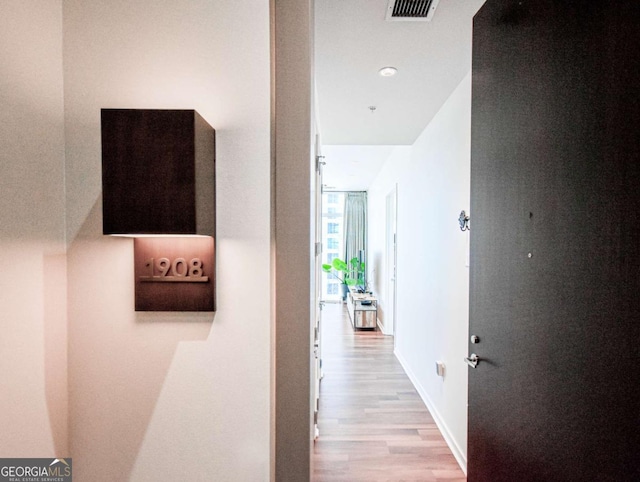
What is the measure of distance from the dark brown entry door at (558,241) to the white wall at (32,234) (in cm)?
132

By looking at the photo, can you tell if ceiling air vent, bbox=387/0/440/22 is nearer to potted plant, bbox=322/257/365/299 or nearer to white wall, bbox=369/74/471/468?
white wall, bbox=369/74/471/468

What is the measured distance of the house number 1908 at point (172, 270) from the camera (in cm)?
101

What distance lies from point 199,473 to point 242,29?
1.25 m

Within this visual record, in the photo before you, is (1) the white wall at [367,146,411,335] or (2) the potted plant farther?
(2) the potted plant

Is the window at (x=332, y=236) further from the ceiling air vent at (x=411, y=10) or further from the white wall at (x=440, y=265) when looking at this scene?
the ceiling air vent at (x=411, y=10)

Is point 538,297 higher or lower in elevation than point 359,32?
lower

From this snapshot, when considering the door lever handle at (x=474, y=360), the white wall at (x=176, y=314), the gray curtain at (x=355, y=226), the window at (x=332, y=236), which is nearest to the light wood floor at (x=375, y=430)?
the door lever handle at (x=474, y=360)

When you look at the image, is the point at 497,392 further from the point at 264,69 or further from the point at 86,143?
the point at 86,143

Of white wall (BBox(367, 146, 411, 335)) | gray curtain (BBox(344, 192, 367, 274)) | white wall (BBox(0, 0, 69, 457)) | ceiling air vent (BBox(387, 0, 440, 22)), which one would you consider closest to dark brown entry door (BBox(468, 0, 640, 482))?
ceiling air vent (BBox(387, 0, 440, 22))

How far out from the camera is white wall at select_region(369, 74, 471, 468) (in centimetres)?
238

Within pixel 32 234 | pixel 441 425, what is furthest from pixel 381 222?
pixel 32 234

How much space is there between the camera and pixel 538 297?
1.01 m

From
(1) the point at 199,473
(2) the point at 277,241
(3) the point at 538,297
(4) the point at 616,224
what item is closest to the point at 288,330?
(2) the point at 277,241

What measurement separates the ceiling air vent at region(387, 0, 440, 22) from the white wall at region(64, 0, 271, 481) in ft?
2.83
